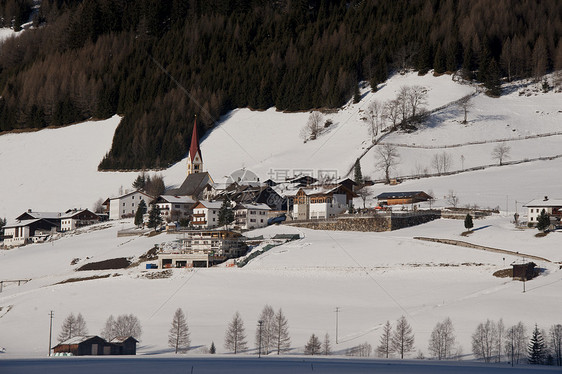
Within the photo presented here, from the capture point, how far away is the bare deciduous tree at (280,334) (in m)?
52.7

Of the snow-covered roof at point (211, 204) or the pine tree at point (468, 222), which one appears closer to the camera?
the pine tree at point (468, 222)

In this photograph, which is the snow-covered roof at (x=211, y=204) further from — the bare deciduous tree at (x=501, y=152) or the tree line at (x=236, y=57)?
the tree line at (x=236, y=57)

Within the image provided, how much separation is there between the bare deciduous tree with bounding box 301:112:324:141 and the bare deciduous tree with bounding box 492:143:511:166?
2830 centimetres

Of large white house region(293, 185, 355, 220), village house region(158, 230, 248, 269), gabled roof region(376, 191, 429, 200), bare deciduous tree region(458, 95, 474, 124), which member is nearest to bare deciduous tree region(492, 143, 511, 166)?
bare deciduous tree region(458, 95, 474, 124)

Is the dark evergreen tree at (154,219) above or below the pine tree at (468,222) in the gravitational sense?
above

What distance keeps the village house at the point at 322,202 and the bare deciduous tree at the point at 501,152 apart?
2152cm

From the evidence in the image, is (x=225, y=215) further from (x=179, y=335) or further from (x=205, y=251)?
(x=179, y=335)

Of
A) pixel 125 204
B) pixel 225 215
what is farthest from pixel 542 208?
pixel 125 204

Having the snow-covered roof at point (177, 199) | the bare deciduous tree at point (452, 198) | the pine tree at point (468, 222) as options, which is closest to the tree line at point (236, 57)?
the snow-covered roof at point (177, 199)

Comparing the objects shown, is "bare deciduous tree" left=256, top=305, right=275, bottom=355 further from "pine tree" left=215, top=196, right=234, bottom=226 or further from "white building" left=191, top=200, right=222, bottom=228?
Result: "white building" left=191, top=200, right=222, bottom=228

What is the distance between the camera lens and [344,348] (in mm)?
52062

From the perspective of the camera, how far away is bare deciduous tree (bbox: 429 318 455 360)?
163 feet

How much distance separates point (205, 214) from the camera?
9706 cm

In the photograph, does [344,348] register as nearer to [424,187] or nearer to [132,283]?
[132,283]
